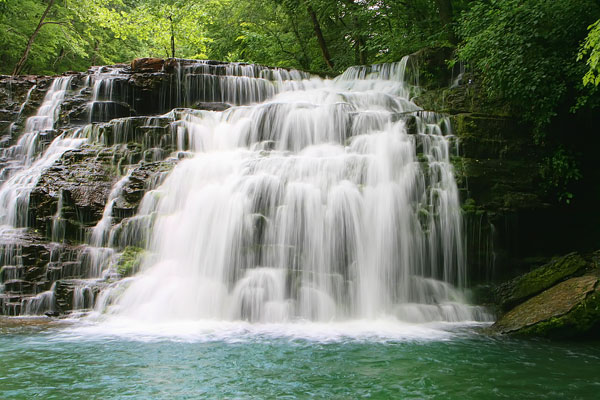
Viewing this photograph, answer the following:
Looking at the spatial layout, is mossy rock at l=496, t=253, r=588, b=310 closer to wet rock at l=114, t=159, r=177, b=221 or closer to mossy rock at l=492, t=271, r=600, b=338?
mossy rock at l=492, t=271, r=600, b=338

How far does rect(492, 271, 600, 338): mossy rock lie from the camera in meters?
6.53

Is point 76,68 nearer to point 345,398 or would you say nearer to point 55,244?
point 55,244

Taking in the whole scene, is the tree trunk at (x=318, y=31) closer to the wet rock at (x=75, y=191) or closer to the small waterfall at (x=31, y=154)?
the small waterfall at (x=31, y=154)

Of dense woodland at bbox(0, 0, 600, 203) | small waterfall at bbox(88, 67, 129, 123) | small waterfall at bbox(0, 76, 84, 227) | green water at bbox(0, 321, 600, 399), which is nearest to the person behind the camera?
green water at bbox(0, 321, 600, 399)

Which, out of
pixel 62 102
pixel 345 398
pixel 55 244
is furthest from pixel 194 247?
pixel 62 102

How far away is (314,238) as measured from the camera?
8.41 metres

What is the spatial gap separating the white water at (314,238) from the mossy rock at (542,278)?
68cm

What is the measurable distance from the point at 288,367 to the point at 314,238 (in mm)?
3352

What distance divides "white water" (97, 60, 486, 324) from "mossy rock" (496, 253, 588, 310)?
0.68 meters

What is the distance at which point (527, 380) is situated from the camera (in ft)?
16.3

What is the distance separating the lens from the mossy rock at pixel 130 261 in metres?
8.54

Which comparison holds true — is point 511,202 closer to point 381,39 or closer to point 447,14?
point 447,14

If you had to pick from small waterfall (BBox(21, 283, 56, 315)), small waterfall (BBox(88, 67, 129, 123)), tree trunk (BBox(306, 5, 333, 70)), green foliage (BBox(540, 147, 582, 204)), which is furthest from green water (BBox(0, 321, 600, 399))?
tree trunk (BBox(306, 5, 333, 70))

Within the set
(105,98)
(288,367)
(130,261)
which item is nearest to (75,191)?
(130,261)
